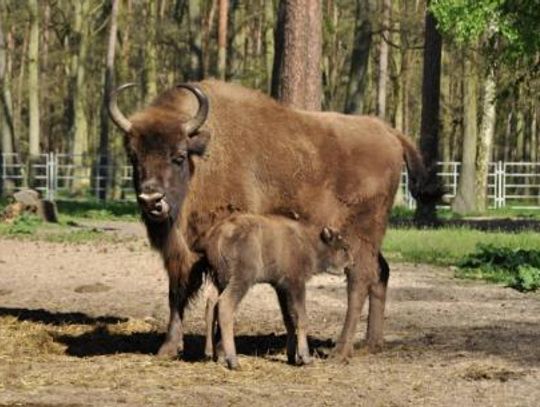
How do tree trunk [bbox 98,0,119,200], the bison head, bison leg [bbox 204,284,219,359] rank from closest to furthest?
the bison head < bison leg [bbox 204,284,219,359] < tree trunk [bbox 98,0,119,200]

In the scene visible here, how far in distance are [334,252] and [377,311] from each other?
2.76ft

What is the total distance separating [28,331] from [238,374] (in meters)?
3.09

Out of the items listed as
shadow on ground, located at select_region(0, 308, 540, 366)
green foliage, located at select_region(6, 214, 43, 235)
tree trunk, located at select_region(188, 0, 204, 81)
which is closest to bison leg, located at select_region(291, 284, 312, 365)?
shadow on ground, located at select_region(0, 308, 540, 366)

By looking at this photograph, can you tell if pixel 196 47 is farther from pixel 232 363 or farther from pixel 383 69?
pixel 232 363

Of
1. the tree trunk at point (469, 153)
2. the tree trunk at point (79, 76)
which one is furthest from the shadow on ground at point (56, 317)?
the tree trunk at point (79, 76)

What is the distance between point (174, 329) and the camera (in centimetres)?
1093

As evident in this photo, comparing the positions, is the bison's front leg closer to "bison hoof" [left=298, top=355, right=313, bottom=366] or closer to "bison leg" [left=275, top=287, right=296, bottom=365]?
"bison leg" [left=275, top=287, right=296, bottom=365]

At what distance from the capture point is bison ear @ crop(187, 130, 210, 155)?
10.4 meters

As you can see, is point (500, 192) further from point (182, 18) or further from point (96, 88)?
point (96, 88)

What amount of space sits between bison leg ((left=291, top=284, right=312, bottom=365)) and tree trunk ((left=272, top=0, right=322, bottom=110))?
5.84 m

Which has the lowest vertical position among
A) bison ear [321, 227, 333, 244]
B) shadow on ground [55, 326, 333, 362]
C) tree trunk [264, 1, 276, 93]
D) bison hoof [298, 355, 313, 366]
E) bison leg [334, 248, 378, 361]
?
shadow on ground [55, 326, 333, 362]

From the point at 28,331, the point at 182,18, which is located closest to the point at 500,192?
the point at 182,18

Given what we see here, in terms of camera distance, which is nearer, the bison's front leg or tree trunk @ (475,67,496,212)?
the bison's front leg

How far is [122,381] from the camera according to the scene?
368 inches
